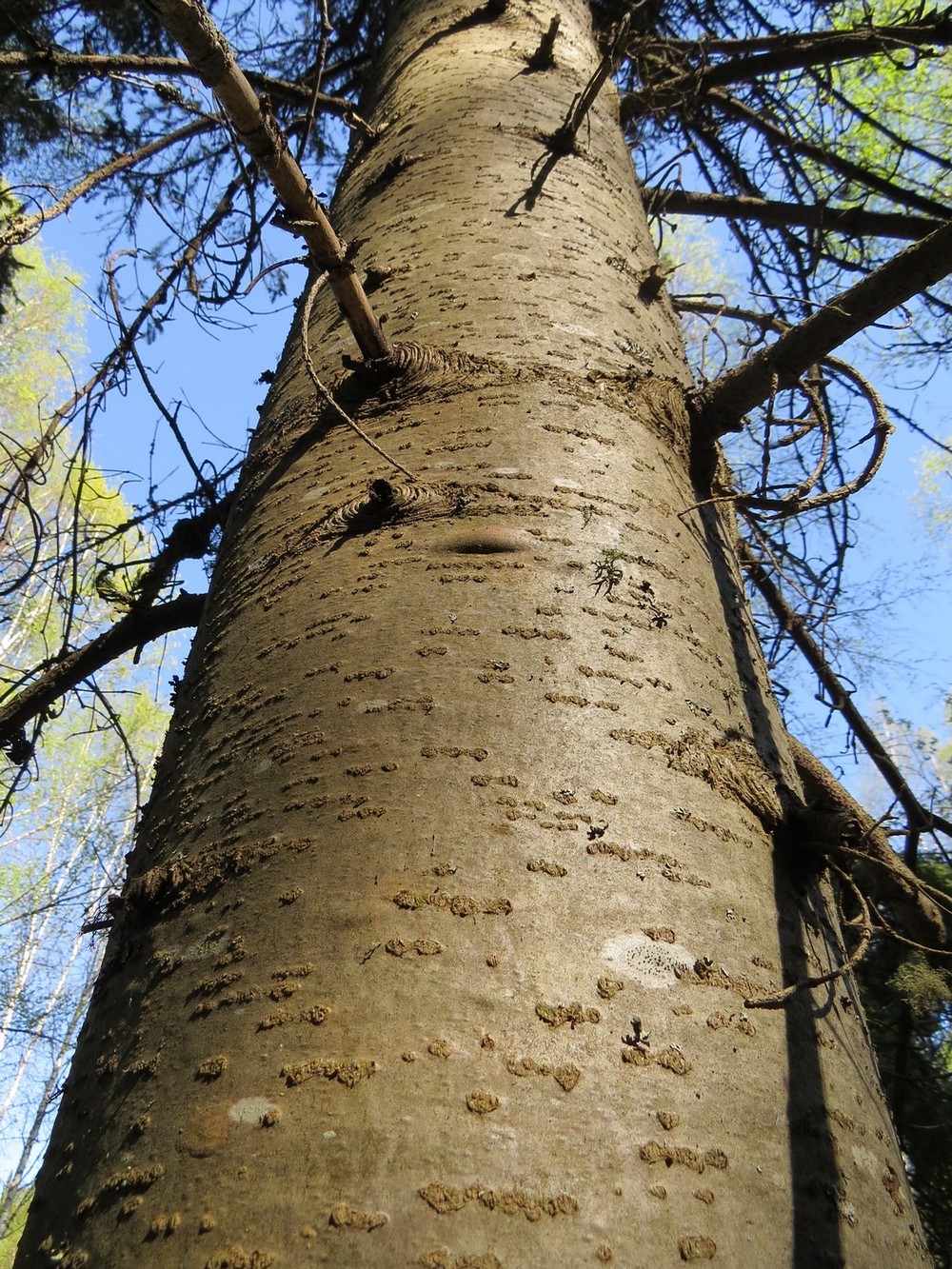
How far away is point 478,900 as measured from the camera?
89 centimetres

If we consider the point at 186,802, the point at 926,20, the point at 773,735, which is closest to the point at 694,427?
the point at 773,735

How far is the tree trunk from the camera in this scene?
2.44 ft

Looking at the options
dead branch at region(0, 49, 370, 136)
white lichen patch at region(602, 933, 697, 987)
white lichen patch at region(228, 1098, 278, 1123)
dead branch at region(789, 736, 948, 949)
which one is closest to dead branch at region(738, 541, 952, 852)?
dead branch at region(789, 736, 948, 949)

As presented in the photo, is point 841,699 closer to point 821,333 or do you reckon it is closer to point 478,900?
point 821,333

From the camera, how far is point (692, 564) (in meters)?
1.45

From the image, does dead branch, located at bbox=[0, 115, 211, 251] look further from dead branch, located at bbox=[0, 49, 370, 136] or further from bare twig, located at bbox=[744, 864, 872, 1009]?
bare twig, located at bbox=[744, 864, 872, 1009]

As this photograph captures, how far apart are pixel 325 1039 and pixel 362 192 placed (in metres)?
2.27

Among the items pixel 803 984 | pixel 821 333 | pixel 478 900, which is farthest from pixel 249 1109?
pixel 821 333

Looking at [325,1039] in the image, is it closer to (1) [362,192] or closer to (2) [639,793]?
(2) [639,793]

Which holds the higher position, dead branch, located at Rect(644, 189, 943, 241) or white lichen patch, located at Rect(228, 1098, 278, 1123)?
dead branch, located at Rect(644, 189, 943, 241)

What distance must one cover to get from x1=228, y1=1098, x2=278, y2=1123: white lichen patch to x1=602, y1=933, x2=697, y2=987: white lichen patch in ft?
1.11

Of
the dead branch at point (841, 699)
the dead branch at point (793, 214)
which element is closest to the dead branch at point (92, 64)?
the dead branch at point (793, 214)

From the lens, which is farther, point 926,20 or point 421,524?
point 926,20

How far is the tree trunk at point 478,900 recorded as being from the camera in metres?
0.74
